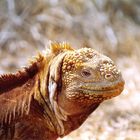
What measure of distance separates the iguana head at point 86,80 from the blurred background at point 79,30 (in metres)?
3.53

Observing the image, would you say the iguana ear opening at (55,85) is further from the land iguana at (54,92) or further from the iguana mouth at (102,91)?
the iguana mouth at (102,91)

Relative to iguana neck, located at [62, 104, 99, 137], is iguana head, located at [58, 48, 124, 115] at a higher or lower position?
higher

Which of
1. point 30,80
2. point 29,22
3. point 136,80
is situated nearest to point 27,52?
point 29,22

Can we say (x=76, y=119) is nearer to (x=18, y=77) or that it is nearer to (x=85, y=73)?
(x=85, y=73)

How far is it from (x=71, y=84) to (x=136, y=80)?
4.80 m

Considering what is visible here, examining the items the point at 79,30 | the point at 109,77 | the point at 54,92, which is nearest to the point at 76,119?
the point at 54,92

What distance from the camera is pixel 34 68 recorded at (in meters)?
4.73

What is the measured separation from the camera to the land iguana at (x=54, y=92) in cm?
454

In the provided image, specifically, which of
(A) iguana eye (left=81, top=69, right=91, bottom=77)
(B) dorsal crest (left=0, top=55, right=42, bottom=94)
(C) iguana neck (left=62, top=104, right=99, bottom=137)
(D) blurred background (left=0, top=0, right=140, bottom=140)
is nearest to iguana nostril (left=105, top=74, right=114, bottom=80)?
(A) iguana eye (left=81, top=69, right=91, bottom=77)

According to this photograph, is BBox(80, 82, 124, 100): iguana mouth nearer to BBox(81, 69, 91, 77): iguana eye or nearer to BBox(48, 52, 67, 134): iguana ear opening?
BBox(81, 69, 91, 77): iguana eye

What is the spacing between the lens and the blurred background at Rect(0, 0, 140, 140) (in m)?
9.11

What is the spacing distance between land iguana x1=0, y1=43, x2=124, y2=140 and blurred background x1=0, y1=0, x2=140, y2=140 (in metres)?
3.43

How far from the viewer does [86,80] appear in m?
4.55

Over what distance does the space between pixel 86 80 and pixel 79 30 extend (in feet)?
19.0
